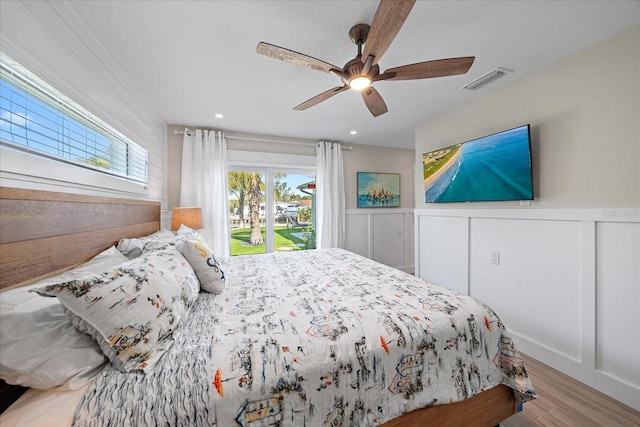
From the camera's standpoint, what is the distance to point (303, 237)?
4047mm

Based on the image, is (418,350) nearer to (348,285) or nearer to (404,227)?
(348,285)

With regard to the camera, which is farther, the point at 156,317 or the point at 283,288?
the point at 283,288

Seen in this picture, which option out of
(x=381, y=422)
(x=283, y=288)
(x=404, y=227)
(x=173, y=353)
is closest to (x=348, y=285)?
(x=283, y=288)

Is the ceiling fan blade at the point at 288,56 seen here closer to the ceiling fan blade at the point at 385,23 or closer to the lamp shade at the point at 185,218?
the ceiling fan blade at the point at 385,23

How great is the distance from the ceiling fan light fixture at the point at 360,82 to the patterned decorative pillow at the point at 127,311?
1.64 m

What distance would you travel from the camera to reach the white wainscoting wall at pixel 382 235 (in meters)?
4.12

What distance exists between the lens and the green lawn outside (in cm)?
357

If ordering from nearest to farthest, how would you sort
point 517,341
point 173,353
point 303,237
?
point 173,353 → point 517,341 → point 303,237

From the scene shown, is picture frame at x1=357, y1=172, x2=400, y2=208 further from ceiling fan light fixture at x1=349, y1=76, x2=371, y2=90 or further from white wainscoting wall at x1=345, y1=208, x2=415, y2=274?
ceiling fan light fixture at x1=349, y1=76, x2=371, y2=90

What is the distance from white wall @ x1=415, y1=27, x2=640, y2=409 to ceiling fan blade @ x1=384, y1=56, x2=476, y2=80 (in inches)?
42.1

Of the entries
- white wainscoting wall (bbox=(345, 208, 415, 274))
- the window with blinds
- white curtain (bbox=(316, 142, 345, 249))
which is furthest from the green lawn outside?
the window with blinds

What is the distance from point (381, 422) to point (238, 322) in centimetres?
77

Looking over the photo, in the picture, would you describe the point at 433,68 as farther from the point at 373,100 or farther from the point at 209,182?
the point at 209,182

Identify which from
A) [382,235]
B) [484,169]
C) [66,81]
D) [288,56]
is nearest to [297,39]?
[288,56]
